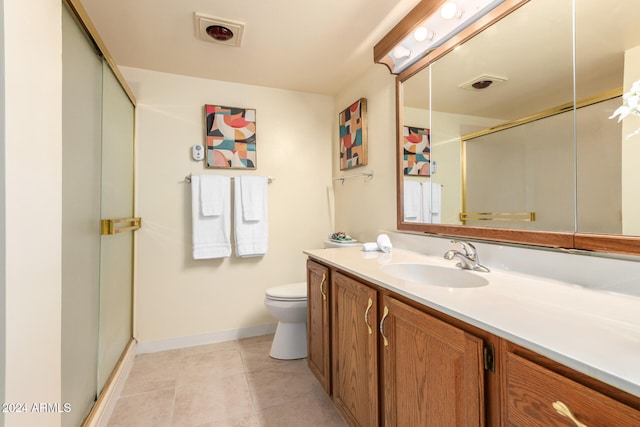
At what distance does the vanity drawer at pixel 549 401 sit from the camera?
0.48 metres

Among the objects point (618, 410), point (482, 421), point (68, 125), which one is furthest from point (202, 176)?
point (618, 410)

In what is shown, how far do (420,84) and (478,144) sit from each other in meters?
0.58

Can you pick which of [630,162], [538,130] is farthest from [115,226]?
[630,162]

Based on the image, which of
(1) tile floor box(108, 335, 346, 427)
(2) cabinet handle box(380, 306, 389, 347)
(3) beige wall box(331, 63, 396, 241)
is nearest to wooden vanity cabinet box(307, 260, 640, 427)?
(2) cabinet handle box(380, 306, 389, 347)

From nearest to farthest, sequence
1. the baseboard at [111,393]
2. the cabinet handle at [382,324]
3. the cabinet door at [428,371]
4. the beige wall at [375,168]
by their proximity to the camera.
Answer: the cabinet door at [428,371], the cabinet handle at [382,324], the baseboard at [111,393], the beige wall at [375,168]

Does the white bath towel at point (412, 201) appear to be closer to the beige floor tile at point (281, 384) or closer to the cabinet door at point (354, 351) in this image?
A: the cabinet door at point (354, 351)

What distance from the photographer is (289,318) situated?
2.09 m

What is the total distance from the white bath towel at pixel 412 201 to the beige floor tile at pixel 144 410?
1747 millimetres

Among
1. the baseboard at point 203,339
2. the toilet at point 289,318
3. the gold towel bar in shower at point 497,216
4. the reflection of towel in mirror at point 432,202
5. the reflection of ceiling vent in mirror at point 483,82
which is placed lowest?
the baseboard at point 203,339

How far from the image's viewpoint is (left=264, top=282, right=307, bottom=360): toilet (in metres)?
2.05

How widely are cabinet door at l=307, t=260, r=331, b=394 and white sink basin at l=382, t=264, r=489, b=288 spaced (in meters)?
0.39

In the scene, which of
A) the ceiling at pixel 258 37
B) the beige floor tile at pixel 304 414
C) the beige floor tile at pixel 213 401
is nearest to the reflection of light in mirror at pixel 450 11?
the ceiling at pixel 258 37

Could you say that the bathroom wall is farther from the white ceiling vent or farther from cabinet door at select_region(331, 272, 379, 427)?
cabinet door at select_region(331, 272, 379, 427)

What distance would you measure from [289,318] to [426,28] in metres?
1.96
